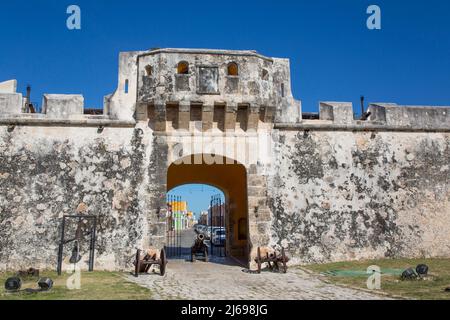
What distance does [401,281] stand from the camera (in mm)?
7824

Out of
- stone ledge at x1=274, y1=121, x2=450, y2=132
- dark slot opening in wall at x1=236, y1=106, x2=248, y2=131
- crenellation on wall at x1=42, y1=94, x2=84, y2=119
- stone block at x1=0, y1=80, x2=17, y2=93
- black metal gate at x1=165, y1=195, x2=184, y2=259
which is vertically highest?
stone block at x1=0, y1=80, x2=17, y2=93

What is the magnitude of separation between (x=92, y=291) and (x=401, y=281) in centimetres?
578

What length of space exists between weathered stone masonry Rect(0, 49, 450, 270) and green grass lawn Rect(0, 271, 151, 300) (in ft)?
5.25

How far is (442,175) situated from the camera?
1171cm

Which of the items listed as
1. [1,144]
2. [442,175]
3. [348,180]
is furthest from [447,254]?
[1,144]

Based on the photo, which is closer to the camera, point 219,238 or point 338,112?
point 338,112

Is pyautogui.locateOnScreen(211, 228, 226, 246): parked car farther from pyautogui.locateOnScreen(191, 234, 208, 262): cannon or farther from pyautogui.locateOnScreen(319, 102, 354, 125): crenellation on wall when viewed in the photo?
pyautogui.locateOnScreen(319, 102, 354, 125): crenellation on wall

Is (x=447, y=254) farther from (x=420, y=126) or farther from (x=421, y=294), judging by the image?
(x=421, y=294)

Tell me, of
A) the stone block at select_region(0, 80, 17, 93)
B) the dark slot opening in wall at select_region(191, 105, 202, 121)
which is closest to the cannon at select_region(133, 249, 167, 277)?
the dark slot opening in wall at select_region(191, 105, 202, 121)

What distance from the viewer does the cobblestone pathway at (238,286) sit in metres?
6.73

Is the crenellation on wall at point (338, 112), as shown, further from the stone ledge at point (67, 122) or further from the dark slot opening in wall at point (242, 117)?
the stone ledge at point (67, 122)

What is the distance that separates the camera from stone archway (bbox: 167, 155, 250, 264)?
44.6 feet

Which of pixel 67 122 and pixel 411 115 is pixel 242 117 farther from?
pixel 411 115

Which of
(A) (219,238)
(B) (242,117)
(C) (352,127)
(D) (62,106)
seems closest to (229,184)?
(B) (242,117)
